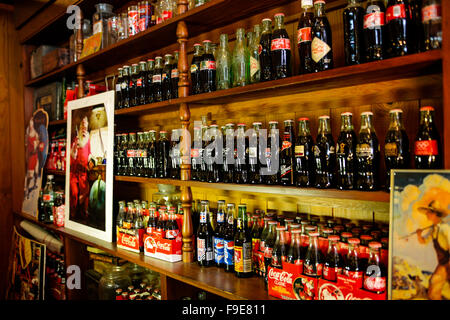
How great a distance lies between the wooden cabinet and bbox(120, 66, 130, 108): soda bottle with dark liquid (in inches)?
3.9

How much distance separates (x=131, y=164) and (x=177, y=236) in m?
0.66

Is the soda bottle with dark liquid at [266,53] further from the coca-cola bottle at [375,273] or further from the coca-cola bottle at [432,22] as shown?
the coca-cola bottle at [375,273]

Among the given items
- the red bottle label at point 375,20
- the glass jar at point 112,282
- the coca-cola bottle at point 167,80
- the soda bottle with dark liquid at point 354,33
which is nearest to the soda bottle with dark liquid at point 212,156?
the coca-cola bottle at point 167,80

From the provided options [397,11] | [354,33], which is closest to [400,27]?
[397,11]

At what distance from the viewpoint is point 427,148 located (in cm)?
107

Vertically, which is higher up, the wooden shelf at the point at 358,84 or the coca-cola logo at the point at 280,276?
the wooden shelf at the point at 358,84

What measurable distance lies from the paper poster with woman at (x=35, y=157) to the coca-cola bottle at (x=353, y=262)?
2739 millimetres

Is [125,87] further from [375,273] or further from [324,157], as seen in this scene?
[375,273]

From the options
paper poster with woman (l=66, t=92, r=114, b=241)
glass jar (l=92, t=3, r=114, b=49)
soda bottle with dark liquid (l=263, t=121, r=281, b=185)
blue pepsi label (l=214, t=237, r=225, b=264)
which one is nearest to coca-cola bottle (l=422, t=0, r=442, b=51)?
soda bottle with dark liquid (l=263, t=121, r=281, b=185)

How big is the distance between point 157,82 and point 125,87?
0.36m

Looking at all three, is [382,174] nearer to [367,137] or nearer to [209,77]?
[367,137]

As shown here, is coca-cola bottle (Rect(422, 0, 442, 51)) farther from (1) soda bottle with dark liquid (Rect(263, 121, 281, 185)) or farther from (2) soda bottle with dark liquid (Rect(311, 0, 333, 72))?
(1) soda bottle with dark liquid (Rect(263, 121, 281, 185))

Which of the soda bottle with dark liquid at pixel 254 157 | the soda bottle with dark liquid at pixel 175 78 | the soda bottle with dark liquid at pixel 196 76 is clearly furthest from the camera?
the soda bottle with dark liquid at pixel 175 78

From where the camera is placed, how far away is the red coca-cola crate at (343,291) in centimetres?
112
